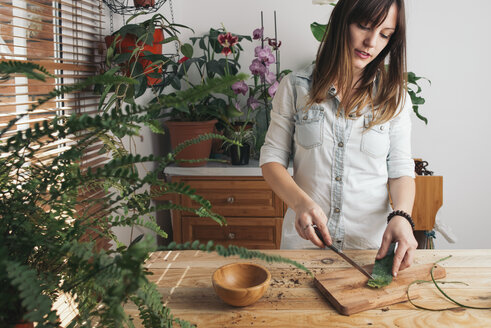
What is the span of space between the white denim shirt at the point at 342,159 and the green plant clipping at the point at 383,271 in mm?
413

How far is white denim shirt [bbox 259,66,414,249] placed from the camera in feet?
5.10

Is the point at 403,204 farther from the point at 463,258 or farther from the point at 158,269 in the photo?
the point at 158,269

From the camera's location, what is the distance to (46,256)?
58 cm

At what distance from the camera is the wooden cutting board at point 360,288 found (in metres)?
0.94

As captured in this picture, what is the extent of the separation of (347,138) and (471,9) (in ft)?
6.35

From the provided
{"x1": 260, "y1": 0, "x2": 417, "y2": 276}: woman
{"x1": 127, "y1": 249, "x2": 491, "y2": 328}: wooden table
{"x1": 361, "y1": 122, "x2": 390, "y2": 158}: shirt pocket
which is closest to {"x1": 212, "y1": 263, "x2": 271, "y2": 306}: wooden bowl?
{"x1": 127, "y1": 249, "x2": 491, "y2": 328}: wooden table

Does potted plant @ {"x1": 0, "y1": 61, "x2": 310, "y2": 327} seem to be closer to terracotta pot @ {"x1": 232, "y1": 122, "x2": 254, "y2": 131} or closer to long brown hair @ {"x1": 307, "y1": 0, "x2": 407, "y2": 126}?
long brown hair @ {"x1": 307, "y1": 0, "x2": 407, "y2": 126}

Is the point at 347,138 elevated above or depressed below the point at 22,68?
below

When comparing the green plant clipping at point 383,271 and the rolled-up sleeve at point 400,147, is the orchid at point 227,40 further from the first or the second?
the green plant clipping at point 383,271

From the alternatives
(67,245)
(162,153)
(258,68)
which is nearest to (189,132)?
(162,153)

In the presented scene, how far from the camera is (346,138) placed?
5.10ft

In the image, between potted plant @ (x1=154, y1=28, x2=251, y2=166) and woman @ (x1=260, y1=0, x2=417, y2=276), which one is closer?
woman @ (x1=260, y1=0, x2=417, y2=276)

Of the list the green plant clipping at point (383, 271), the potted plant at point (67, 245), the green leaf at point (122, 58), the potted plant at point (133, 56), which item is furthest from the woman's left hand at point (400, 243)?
the green leaf at point (122, 58)

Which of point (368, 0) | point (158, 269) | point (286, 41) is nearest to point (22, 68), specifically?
point (158, 269)
